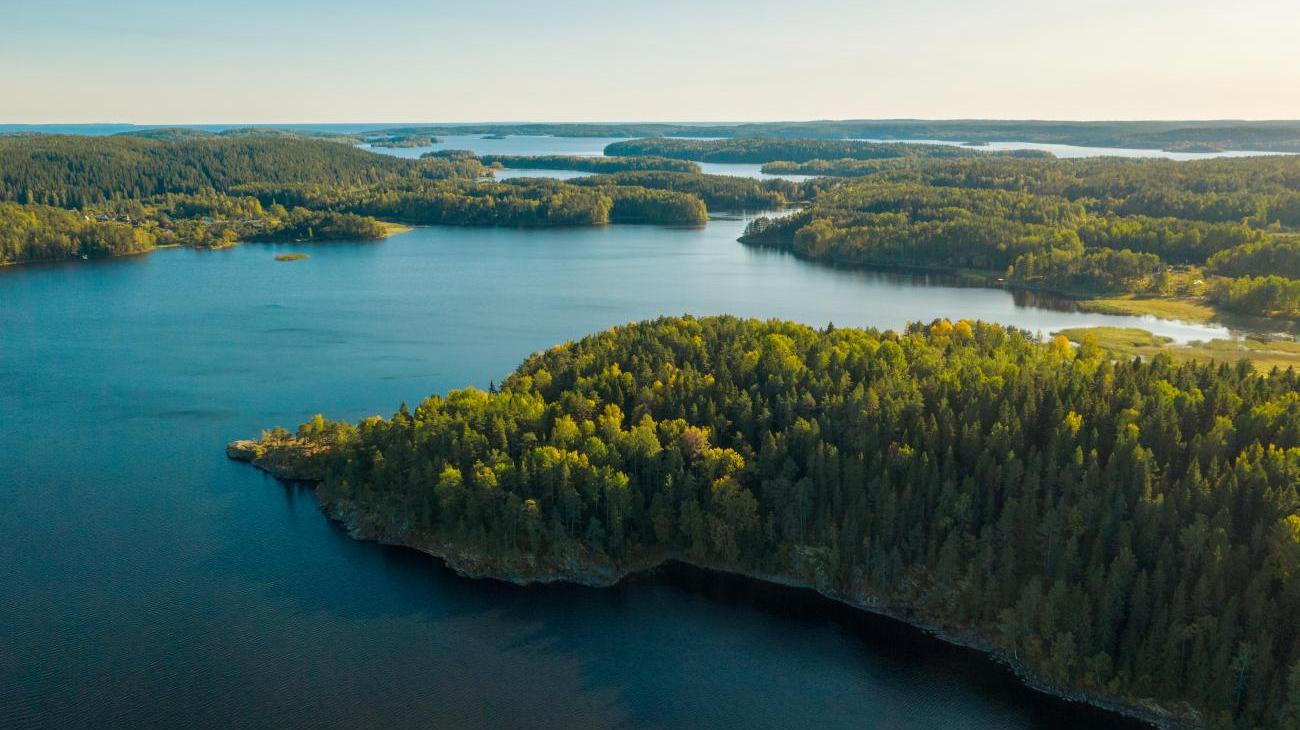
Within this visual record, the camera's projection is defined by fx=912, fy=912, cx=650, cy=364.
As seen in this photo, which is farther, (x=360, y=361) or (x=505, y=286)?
(x=505, y=286)

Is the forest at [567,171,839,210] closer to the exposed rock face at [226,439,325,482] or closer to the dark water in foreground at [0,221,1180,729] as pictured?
the dark water in foreground at [0,221,1180,729]

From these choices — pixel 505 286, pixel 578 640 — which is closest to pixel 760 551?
pixel 578 640

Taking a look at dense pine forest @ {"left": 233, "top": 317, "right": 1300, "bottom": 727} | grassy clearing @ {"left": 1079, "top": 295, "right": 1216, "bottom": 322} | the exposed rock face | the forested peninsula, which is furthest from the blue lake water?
the forested peninsula

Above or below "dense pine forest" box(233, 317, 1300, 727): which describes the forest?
above

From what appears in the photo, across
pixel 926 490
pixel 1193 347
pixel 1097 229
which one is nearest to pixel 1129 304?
pixel 1193 347

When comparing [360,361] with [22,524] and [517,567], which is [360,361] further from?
[517,567]
